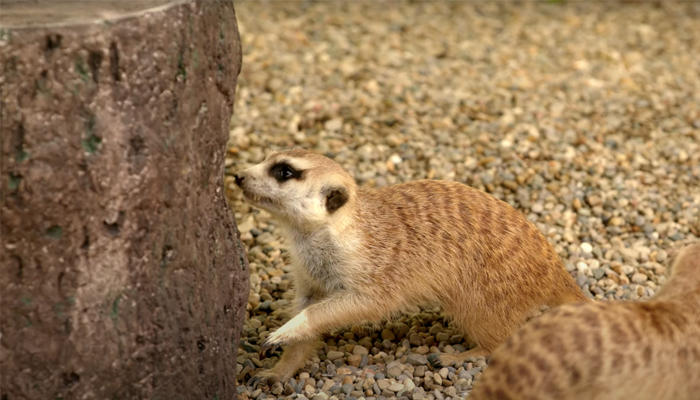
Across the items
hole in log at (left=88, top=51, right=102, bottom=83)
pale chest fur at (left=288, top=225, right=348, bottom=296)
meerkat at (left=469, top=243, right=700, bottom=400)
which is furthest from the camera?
pale chest fur at (left=288, top=225, right=348, bottom=296)

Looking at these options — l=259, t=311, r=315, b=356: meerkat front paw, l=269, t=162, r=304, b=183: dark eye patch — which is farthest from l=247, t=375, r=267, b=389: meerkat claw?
l=269, t=162, r=304, b=183: dark eye patch

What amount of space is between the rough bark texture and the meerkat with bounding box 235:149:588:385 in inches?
27.2

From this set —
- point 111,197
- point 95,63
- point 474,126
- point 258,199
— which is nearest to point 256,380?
point 258,199

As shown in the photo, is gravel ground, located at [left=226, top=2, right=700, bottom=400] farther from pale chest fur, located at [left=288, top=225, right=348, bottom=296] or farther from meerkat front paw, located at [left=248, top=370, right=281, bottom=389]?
pale chest fur, located at [left=288, top=225, right=348, bottom=296]

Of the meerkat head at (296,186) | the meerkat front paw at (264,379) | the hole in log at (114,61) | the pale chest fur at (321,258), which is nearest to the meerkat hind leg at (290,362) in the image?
the meerkat front paw at (264,379)

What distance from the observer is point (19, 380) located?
7.18ft

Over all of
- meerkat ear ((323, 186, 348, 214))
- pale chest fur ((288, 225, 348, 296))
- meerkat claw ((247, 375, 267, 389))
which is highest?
meerkat ear ((323, 186, 348, 214))

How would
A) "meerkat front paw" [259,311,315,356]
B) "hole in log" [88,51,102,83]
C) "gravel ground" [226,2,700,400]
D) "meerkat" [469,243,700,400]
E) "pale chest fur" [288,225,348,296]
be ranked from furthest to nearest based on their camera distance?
1. "gravel ground" [226,2,700,400]
2. "pale chest fur" [288,225,348,296]
3. "meerkat front paw" [259,311,315,356]
4. "meerkat" [469,243,700,400]
5. "hole in log" [88,51,102,83]

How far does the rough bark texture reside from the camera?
2.01 m

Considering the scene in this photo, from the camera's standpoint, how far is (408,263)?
10.5 ft

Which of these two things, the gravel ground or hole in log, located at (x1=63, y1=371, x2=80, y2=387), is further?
the gravel ground

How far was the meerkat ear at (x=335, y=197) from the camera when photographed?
3029mm

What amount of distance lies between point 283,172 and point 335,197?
200mm

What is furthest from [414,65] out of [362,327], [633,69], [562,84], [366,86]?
[362,327]
